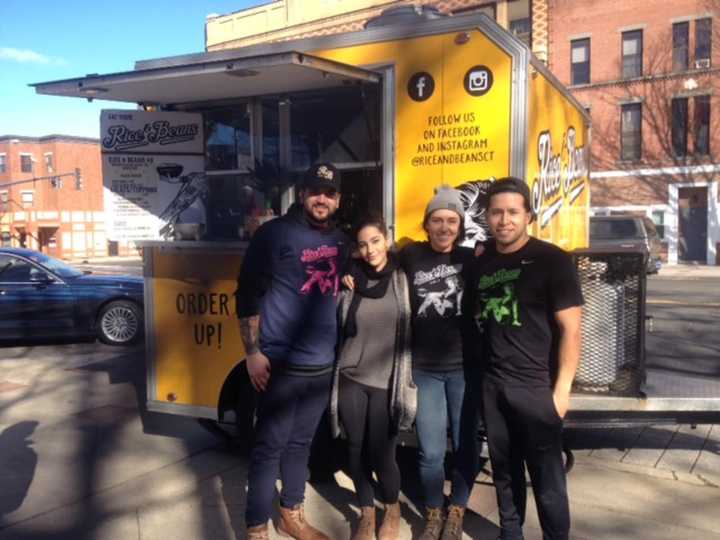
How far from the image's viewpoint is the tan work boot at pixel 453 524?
3516 millimetres

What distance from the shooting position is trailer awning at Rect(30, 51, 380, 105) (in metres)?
4.07

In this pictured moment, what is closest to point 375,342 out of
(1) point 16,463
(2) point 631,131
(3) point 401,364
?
(3) point 401,364

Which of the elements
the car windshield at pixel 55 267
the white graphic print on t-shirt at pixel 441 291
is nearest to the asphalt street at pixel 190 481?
the white graphic print on t-shirt at pixel 441 291

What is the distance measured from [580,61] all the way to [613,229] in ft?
46.8

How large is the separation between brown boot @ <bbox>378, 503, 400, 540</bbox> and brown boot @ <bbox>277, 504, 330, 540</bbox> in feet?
1.00

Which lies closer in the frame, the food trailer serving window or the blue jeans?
the blue jeans

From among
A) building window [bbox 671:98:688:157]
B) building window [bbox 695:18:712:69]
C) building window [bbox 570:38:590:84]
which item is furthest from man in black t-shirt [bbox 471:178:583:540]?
building window [bbox 570:38:590:84]

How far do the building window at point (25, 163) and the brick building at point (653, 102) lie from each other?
4526 cm

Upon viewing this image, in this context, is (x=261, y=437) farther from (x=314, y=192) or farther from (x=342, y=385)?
(x=314, y=192)

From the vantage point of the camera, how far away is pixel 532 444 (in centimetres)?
310

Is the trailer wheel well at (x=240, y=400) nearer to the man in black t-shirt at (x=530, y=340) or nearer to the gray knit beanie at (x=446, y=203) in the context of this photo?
the gray knit beanie at (x=446, y=203)

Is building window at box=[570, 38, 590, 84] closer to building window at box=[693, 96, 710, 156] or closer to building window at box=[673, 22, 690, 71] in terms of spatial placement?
building window at box=[673, 22, 690, 71]

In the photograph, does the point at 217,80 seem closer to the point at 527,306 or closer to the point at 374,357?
the point at 374,357

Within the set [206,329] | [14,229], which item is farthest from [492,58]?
[14,229]
